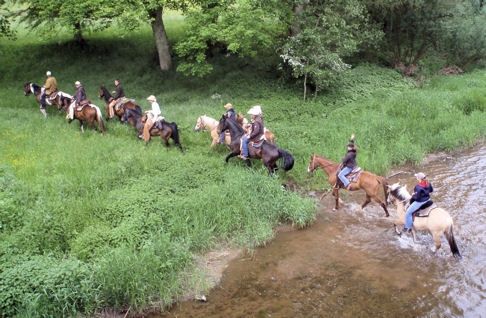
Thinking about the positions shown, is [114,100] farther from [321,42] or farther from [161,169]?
[321,42]

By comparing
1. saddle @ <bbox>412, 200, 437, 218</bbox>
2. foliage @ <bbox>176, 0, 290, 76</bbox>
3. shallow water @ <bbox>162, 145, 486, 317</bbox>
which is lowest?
shallow water @ <bbox>162, 145, 486, 317</bbox>

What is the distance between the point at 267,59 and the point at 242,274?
16.0 metres

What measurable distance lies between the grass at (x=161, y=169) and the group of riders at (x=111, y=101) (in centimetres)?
61

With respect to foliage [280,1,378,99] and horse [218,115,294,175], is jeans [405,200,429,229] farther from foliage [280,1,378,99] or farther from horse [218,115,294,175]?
foliage [280,1,378,99]

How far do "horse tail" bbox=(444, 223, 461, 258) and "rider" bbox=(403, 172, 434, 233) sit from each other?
83cm

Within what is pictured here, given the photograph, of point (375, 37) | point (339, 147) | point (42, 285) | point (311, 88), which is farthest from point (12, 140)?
point (375, 37)

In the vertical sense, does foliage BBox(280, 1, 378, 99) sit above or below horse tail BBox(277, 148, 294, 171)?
above

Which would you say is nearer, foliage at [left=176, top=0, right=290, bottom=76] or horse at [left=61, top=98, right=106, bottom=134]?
horse at [left=61, top=98, right=106, bottom=134]

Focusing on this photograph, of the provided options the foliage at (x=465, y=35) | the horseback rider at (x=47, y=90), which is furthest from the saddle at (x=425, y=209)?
the foliage at (x=465, y=35)

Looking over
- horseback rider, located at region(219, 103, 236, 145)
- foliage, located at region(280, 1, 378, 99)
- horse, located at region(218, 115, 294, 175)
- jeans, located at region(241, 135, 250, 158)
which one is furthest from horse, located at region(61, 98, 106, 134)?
foliage, located at region(280, 1, 378, 99)

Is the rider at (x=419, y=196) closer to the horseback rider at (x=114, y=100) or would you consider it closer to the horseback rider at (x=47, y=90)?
the horseback rider at (x=114, y=100)

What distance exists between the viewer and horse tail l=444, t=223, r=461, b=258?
35.6 feet

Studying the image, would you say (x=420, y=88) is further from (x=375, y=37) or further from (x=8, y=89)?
(x=8, y=89)

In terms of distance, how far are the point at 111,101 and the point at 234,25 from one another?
6.03 m
